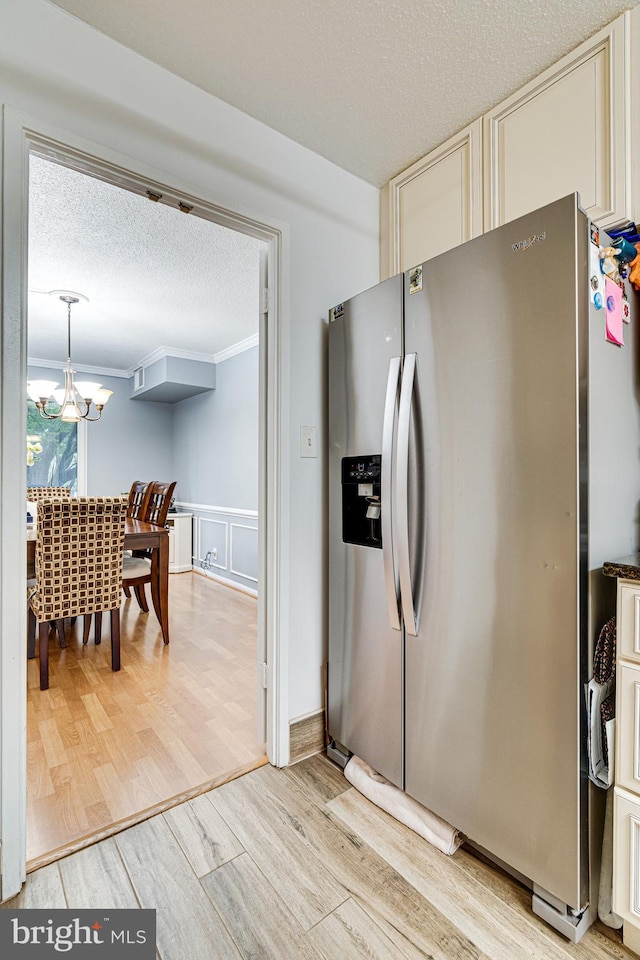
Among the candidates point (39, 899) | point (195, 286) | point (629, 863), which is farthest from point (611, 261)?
point (195, 286)

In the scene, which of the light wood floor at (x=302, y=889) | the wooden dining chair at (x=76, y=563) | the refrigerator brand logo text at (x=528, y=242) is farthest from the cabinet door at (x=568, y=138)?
the wooden dining chair at (x=76, y=563)

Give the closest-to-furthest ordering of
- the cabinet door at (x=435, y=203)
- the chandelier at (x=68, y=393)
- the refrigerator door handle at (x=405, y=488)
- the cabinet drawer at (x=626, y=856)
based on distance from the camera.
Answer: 1. the cabinet drawer at (x=626, y=856)
2. the refrigerator door handle at (x=405, y=488)
3. the cabinet door at (x=435, y=203)
4. the chandelier at (x=68, y=393)

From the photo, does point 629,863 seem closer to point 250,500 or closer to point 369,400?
point 369,400

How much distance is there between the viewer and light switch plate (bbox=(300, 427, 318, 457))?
187 cm

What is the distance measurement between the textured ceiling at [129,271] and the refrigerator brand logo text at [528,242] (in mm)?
1919

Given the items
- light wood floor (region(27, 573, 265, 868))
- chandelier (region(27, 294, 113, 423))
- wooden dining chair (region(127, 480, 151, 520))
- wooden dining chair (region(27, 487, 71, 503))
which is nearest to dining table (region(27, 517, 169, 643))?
light wood floor (region(27, 573, 265, 868))

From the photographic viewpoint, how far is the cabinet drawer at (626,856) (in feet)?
3.45

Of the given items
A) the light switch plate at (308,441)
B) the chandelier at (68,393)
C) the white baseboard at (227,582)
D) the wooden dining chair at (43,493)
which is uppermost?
the chandelier at (68,393)

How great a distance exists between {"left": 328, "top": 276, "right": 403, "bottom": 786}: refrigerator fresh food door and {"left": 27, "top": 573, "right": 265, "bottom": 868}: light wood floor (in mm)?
530

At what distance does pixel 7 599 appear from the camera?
1.24m

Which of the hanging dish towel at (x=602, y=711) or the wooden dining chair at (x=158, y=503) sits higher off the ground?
the wooden dining chair at (x=158, y=503)

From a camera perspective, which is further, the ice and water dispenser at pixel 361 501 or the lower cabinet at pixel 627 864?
the ice and water dispenser at pixel 361 501

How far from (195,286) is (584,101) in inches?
104

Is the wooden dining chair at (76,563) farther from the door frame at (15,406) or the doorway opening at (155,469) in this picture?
the door frame at (15,406)
